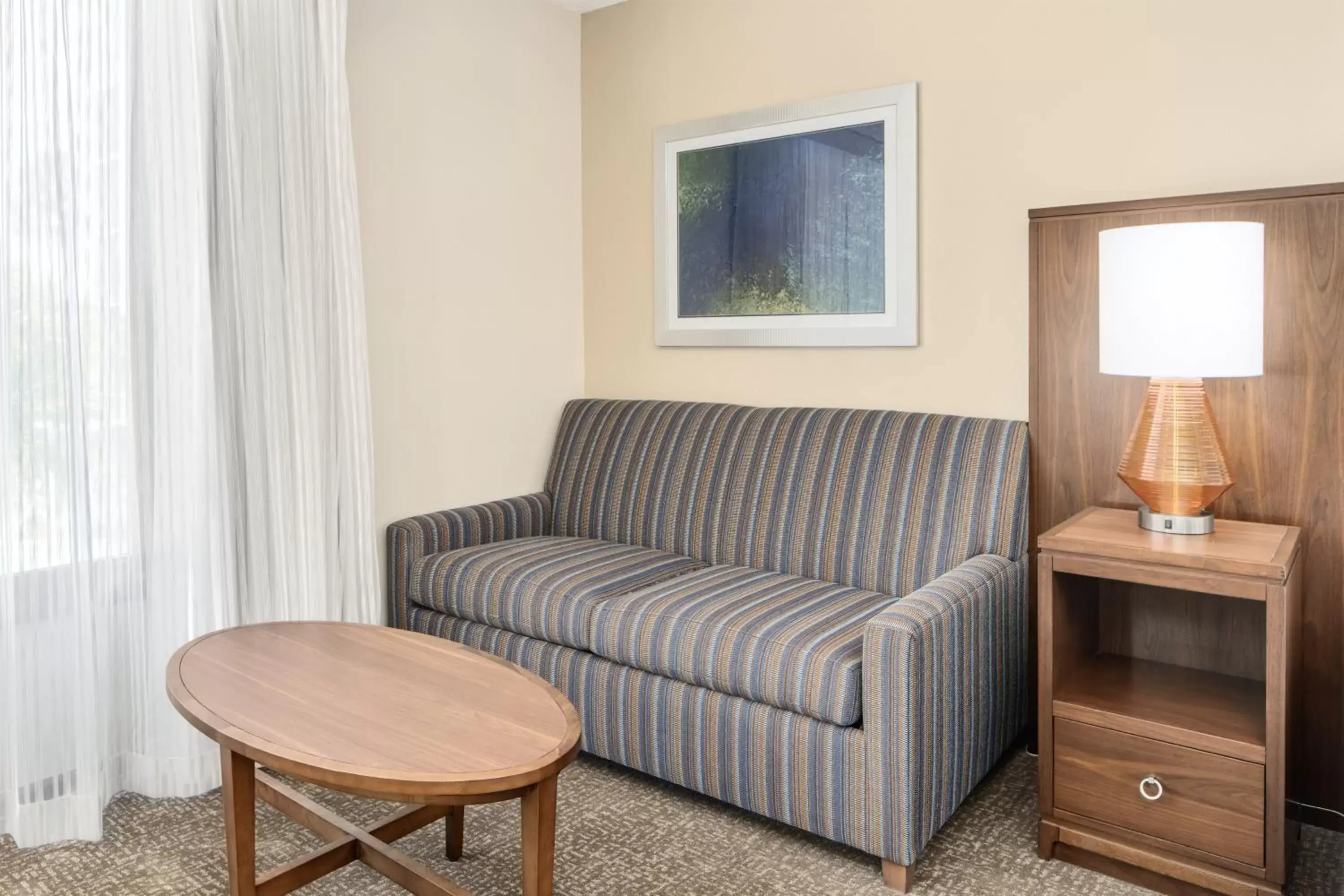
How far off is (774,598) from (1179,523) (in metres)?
0.97

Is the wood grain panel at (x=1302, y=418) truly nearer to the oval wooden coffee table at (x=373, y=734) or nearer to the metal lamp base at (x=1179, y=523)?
the metal lamp base at (x=1179, y=523)

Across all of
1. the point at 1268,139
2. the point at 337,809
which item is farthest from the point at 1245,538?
the point at 337,809

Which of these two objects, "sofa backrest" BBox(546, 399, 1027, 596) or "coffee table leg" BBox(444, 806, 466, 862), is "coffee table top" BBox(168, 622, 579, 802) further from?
"sofa backrest" BBox(546, 399, 1027, 596)

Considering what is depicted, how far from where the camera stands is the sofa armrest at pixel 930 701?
199 cm

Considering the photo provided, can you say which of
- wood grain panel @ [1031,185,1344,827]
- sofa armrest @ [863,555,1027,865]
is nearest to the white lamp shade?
wood grain panel @ [1031,185,1344,827]

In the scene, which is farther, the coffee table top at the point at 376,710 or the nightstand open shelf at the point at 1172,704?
the nightstand open shelf at the point at 1172,704

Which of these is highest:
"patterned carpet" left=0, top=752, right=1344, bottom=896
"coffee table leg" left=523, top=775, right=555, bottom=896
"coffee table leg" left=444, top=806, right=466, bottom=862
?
"coffee table leg" left=523, top=775, right=555, bottom=896

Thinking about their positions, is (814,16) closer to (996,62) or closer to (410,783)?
(996,62)

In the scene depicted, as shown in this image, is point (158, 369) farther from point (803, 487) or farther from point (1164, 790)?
point (1164, 790)

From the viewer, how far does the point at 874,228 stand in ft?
9.59

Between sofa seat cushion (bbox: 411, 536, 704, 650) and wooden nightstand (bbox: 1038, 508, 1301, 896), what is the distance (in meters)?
1.11

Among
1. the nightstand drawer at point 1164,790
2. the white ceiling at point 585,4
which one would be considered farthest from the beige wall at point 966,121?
the nightstand drawer at point 1164,790

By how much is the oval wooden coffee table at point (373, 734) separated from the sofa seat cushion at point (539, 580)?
527mm

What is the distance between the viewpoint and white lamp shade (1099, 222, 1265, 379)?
1943mm
